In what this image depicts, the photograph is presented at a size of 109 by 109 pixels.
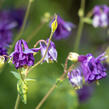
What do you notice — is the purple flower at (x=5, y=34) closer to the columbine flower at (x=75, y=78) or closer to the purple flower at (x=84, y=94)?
the columbine flower at (x=75, y=78)

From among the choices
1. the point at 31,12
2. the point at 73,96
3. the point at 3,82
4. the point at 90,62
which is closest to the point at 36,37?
the point at 31,12

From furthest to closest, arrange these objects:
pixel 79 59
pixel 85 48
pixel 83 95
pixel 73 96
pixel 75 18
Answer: pixel 75 18 < pixel 85 48 < pixel 83 95 < pixel 73 96 < pixel 79 59

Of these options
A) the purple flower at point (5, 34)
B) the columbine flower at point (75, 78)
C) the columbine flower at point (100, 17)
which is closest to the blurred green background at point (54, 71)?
the purple flower at point (5, 34)

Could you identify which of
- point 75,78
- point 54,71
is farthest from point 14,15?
point 75,78

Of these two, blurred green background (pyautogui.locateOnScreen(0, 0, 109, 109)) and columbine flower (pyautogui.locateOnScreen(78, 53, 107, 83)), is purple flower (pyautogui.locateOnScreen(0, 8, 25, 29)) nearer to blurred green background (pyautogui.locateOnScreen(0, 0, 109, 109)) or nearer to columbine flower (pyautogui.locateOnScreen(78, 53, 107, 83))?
blurred green background (pyautogui.locateOnScreen(0, 0, 109, 109))

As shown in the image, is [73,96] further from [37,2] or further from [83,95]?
[37,2]

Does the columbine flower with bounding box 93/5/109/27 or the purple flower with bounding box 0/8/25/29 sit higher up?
the purple flower with bounding box 0/8/25/29

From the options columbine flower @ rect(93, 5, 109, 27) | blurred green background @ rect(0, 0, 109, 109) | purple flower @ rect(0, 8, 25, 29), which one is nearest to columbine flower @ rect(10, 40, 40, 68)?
blurred green background @ rect(0, 0, 109, 109)

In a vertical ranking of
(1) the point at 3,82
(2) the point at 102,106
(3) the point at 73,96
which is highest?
(1) the point at 3,82
